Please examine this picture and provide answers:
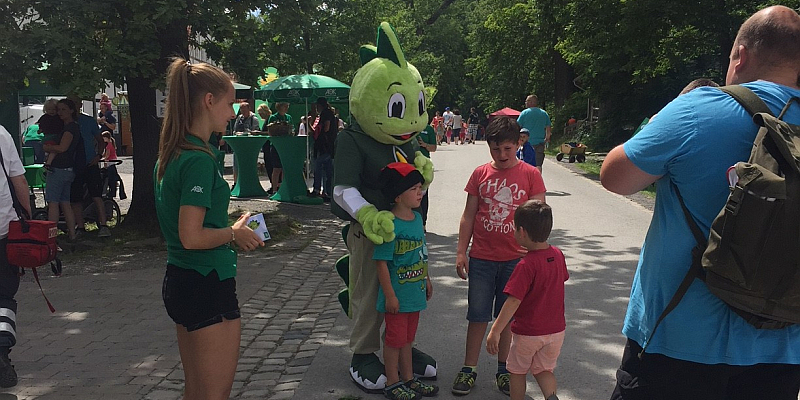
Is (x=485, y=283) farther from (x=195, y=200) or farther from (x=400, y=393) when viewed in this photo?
(x=195, y=200)

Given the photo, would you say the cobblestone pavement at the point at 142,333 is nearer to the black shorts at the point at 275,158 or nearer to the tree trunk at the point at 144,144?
the tree trunk at the point at 144,144

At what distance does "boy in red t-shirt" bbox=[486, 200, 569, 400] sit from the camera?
153 inches

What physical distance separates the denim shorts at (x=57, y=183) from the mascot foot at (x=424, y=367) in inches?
258

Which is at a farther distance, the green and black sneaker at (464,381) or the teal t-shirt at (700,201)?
the green and black sneaker at (464,381)

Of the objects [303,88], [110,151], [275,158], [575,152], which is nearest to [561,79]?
[575,152]

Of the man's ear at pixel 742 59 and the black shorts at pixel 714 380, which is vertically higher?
the man's ear at pixel 742 59

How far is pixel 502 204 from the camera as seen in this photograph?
15.2 ft

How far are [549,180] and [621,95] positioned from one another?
1122cm

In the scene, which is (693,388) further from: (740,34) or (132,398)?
(132,398)

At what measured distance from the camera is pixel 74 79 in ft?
28.3

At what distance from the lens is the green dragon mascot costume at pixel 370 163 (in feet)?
15.4

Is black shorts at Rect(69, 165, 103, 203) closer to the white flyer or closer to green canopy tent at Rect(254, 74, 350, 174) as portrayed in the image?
green canopy tent at Rect(254, 74, 350, 174)

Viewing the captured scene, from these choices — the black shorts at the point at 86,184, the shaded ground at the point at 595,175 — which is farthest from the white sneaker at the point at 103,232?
the shaded ground at the point at 595,175

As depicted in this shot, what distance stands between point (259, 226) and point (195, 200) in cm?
32
